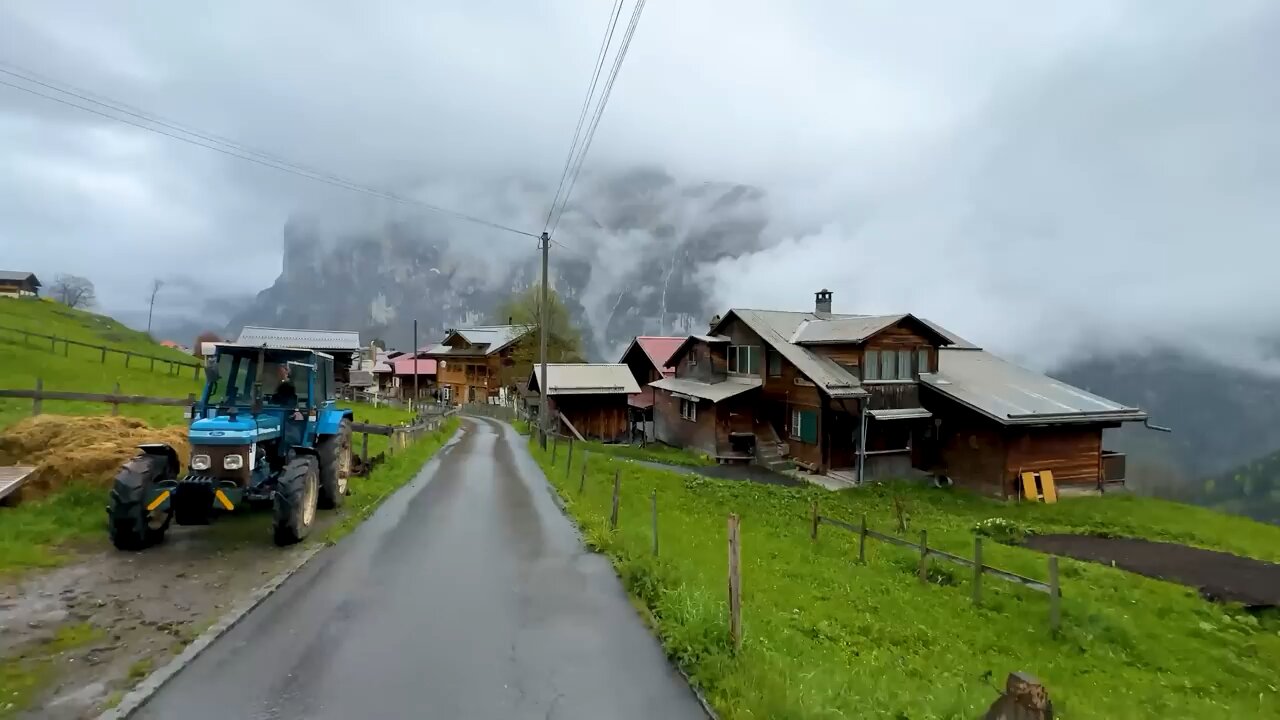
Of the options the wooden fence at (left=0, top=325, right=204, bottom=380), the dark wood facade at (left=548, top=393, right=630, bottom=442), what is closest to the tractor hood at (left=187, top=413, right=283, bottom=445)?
the dark wood facade at (left=548, top=393, right=630, bottom=442)

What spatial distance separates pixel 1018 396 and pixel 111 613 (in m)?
32.7

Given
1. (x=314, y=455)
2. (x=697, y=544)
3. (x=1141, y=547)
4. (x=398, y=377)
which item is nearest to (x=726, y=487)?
(x=697, y=544)

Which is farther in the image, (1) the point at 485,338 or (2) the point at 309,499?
(1) the point at 485,338

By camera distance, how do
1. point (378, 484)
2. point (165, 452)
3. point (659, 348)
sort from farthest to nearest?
point (659, 348)
point (378, 484)
point (165, 452)

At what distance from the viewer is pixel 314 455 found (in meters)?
12.6

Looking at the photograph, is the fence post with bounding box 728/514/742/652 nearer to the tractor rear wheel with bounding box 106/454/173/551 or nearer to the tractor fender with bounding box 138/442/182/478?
the tractor rear wheel with bounding box 106/454/173/551

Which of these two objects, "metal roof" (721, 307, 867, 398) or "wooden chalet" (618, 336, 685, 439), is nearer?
"metal roof" (721, 307, 867, 398)

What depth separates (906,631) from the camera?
364 inches

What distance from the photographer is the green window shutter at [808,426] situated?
1162 inches

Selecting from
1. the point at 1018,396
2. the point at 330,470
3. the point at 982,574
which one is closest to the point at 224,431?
the point at 330,470

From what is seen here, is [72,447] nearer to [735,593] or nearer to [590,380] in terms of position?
[735,593]

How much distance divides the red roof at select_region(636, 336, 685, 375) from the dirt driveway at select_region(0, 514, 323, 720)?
36123 mm

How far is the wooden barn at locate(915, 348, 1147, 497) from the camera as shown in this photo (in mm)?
26891

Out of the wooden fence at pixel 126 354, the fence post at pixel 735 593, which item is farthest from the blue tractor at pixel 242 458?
the wooden fence at pixel 126 354
